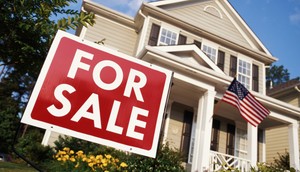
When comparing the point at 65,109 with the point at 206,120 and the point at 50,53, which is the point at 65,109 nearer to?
the point at 50,53

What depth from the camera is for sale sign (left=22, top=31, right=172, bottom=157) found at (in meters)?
1.42

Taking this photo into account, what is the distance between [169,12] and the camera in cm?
1353

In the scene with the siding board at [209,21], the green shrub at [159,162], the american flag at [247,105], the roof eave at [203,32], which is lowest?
the green shrub at [159,162]

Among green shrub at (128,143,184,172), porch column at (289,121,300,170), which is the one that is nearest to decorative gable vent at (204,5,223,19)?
porch column at (289,121,300,170)

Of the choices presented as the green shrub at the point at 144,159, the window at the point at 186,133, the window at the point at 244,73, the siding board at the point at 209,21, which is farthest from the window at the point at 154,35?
the green shrub at the point at 144,159

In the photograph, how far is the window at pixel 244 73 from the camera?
13953 mm

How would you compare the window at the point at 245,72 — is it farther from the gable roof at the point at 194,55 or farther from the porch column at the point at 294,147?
the gable roof at the point at 194,55

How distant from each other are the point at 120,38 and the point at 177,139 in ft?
21.0

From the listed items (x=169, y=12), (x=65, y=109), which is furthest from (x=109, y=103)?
(x=169, y=12)

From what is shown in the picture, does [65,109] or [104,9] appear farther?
Answer: [104,9]

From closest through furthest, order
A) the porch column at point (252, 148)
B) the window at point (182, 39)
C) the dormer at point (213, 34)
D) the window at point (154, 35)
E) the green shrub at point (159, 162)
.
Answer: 1. the green shrub at point (159, 162)
2. the porch column at point (252, 148)
3. the window at point (154, 35)
4. the dormer at point (213, 34)
5. the window at point (182, 39)

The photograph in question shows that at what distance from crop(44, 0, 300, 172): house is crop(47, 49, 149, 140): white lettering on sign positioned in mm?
6845

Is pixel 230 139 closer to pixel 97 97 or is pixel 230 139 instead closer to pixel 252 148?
pixel 252 148

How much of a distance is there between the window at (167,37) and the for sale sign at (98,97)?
36.6 feet
